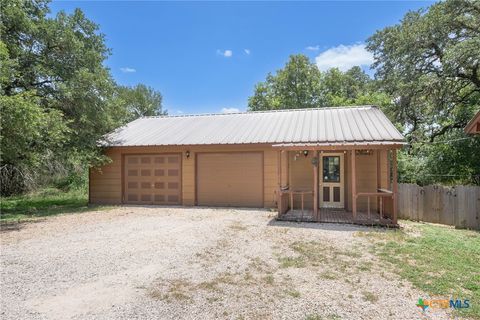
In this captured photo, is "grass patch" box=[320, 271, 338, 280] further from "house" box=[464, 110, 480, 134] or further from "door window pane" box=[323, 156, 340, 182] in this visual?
"door window pane" box=[323, 156, 340, 182]

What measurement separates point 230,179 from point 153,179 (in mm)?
3222

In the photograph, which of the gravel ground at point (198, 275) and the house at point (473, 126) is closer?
the gravel ground at point (198, 275)

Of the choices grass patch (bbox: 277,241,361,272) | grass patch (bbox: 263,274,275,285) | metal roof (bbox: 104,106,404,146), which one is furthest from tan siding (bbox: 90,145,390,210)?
grass patch (bbox: 263,274,275,285)

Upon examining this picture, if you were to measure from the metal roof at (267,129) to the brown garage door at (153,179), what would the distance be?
0.75m

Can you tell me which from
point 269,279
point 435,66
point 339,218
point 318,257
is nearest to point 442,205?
point 339,218

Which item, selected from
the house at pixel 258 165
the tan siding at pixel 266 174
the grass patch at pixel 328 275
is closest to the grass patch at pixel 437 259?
the grass patch at pixel 328 275

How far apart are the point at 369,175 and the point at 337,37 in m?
18.5

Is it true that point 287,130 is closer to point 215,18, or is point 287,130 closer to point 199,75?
point 215,18

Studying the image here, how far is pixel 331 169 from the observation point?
10141mm

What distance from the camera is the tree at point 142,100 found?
34.3m

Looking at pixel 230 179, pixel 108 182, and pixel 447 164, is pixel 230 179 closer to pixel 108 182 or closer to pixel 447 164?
pixel 108 182

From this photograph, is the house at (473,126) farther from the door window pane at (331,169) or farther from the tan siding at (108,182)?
the tan siding at (108,182)

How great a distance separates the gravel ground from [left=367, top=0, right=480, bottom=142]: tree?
10.0 m

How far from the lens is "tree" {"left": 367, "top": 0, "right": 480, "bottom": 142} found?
41.2 ft
